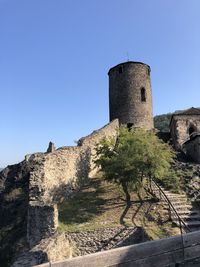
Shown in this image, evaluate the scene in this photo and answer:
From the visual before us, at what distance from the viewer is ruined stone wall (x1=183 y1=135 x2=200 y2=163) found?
79.5ft

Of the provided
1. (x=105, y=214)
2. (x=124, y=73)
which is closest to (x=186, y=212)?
(x=105, y=214)

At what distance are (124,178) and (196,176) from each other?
5.71 meters

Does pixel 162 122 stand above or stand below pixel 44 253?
above

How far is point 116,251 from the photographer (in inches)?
181

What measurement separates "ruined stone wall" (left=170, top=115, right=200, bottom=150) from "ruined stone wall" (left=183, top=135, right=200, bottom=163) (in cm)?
128

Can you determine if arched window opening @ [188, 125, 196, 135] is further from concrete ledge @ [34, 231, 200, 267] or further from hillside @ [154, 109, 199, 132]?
hillside @ [154, 109, 199, 132]

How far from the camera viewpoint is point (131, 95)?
31.1m

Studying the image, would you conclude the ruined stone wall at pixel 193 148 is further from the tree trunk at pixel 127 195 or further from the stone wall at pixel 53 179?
the tree trunk at pixel 127 195

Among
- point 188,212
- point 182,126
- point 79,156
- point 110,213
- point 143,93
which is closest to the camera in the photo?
point 188,212

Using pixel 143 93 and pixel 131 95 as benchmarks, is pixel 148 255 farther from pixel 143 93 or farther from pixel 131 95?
pixel 143 93

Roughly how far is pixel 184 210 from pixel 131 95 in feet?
56.6

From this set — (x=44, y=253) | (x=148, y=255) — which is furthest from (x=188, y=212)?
(x=148, y=255)

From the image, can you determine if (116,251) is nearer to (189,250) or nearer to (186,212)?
(189,250)

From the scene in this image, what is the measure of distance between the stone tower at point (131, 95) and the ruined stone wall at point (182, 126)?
3.11m
